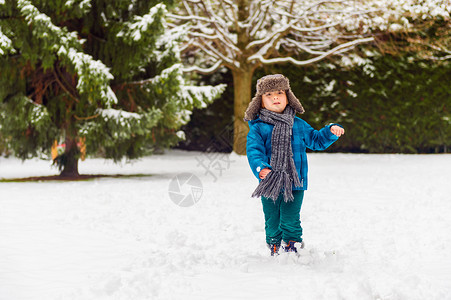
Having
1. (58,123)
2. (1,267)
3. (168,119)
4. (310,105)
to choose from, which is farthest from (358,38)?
(1,267)

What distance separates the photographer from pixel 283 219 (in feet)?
15.4

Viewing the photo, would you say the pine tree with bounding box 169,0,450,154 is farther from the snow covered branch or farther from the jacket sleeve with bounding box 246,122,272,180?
the jacket sleeve with bounding box 246,122,272,180

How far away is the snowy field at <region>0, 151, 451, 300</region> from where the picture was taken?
3.86 meters

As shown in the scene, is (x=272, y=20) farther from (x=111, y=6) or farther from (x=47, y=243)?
(x=47, y=243)

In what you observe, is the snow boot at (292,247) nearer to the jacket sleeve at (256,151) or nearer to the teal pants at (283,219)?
the teal pants at (283,219)

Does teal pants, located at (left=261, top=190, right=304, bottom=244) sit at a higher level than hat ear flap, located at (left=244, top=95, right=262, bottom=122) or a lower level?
lower

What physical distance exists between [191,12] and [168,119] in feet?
16.3

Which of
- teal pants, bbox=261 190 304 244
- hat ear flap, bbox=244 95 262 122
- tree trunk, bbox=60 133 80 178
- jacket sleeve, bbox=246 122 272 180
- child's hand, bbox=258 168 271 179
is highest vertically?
hat ear flap, bbox=244 95 262 122

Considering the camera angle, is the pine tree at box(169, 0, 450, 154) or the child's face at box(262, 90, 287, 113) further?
the pine tree at box(169, 0, 450, 154)

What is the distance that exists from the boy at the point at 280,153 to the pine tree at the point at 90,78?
643 cm

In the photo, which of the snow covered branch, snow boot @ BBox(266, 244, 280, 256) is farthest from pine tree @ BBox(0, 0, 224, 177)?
snow boot @ BBox(266, 244, 280, 256)

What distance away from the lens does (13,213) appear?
7.16m

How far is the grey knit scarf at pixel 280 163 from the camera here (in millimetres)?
4477

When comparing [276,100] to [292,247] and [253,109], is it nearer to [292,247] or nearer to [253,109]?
[253,109]
